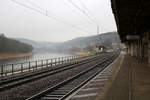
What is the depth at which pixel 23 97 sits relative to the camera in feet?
51.0

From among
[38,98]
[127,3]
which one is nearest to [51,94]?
[38,98]

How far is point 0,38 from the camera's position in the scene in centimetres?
16138

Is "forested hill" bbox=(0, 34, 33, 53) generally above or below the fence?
above

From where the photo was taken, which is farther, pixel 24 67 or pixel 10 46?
pixel 10 46

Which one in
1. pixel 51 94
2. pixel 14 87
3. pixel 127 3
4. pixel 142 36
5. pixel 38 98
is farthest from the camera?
pixel 142 36

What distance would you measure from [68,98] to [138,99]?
320cm

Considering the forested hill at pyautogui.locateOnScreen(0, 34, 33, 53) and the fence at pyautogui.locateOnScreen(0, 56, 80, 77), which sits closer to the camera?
the fence at pyautogui.locateOnScreen(0, 56, 80, 77)

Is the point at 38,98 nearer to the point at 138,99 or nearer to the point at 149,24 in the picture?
the point at 138,99

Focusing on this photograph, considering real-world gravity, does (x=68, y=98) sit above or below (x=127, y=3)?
below

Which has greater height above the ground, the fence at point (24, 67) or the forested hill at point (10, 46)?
the forested hill at point (10, 46)

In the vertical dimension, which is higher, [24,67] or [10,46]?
[10,46]

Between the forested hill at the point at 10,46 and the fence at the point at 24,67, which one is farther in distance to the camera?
the forested hill at the point at 10,46

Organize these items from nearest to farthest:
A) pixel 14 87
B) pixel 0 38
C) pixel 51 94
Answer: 1. pixel 51 94
2. pixel 14 87
3. pixel 0 38

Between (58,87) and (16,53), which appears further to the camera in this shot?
(16,53)
